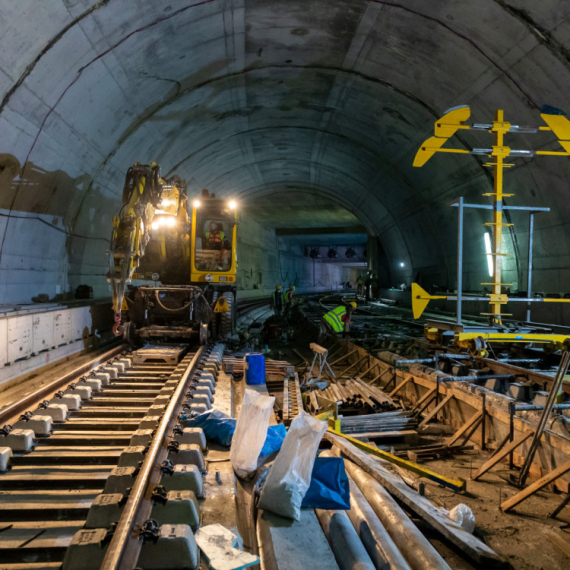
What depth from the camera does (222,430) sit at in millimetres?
4527

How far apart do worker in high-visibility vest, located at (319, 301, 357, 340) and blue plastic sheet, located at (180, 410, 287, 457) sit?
5113 mm

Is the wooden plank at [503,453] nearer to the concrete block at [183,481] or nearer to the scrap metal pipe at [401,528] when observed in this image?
the scrap metal pipe at [401,528]

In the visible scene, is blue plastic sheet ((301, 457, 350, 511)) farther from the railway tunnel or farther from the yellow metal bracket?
the yellow metal bracket

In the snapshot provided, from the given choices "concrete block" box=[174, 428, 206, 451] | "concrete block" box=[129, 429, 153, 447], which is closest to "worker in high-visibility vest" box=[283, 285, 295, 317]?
"concrete block" box=[174, 428, 206, 451]

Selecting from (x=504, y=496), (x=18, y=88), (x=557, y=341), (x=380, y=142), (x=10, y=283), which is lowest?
(x=504, y=496)

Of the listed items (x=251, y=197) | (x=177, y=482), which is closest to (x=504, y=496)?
(x=177, y=482)

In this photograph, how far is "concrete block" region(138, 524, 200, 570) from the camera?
8.01 ft

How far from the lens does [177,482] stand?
3.34m

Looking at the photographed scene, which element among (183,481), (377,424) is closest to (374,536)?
(183,481)

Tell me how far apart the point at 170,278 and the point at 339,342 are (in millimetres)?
5089

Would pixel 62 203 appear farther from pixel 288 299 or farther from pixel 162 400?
pixel 288 299

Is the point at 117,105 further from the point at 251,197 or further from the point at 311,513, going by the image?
the point at 251,197

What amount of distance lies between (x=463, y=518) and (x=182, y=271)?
917 cm

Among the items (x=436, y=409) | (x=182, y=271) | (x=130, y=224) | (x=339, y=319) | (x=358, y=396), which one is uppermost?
(x=130, y=224)
